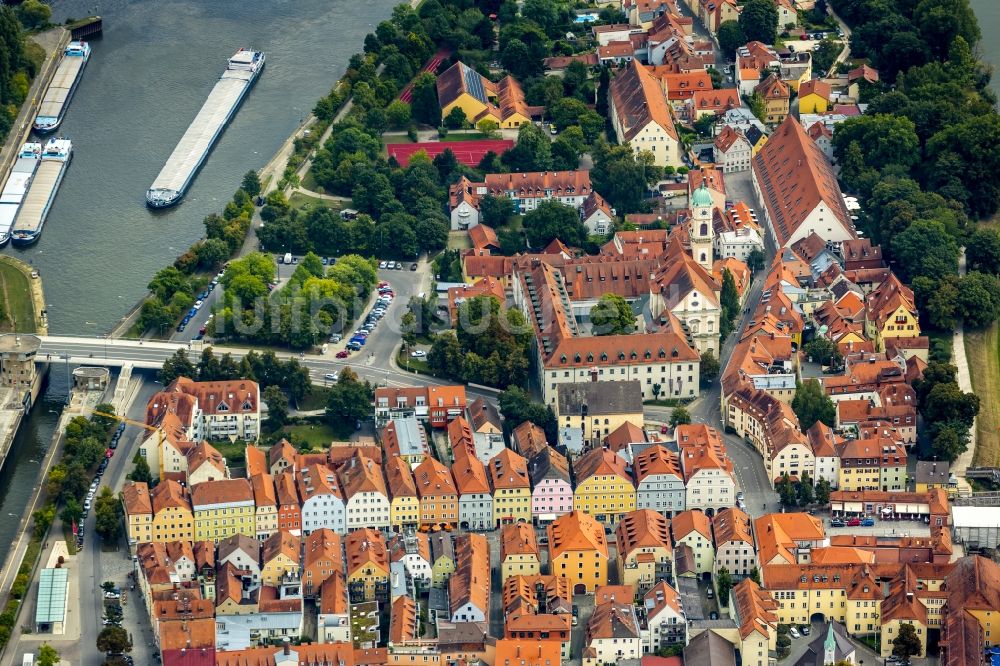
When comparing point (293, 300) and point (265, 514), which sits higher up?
point (293, 300)

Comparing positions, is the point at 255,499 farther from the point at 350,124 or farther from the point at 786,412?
the point at 350,124

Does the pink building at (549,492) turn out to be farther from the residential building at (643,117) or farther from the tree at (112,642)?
the residential building at (643,117)

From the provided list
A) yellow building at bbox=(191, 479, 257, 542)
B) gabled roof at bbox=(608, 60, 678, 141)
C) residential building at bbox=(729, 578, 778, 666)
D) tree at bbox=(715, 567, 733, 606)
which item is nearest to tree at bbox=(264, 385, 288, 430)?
yellow building at bbox=(191, 479, 257, 542)

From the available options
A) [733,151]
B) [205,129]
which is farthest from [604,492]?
[205,129]

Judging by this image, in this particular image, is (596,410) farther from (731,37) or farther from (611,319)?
(731,37)

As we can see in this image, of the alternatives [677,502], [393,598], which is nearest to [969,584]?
[677,502]

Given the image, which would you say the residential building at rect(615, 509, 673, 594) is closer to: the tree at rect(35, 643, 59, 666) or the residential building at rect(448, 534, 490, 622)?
the residential building at rect(448, 534, 490, 622)
